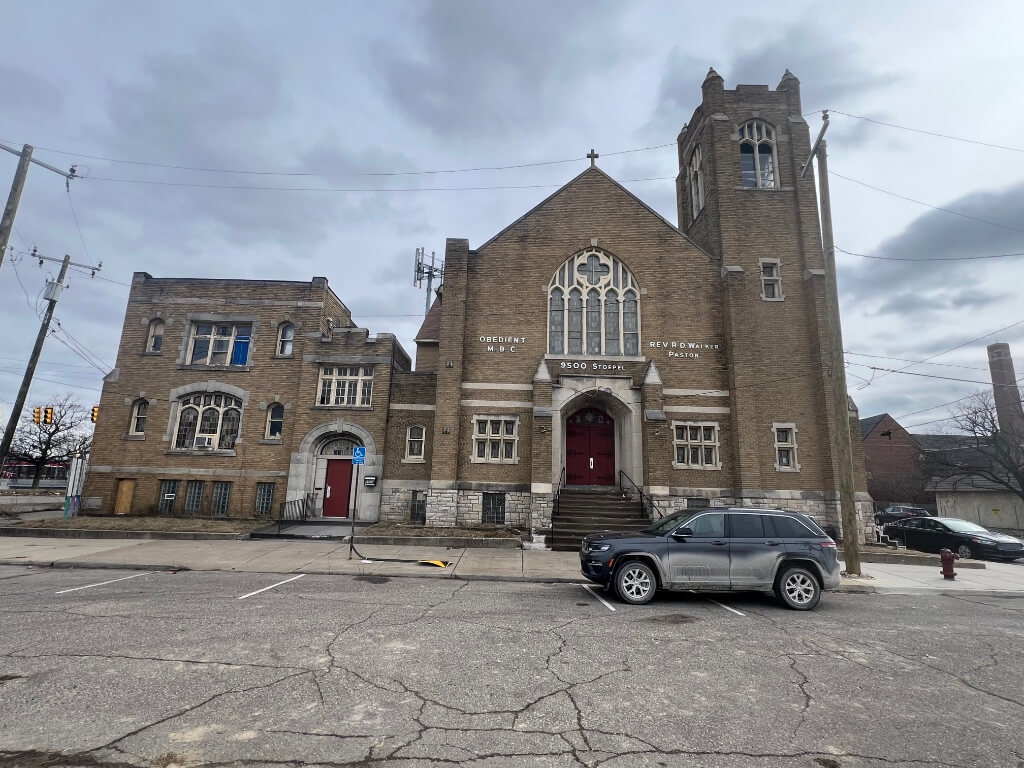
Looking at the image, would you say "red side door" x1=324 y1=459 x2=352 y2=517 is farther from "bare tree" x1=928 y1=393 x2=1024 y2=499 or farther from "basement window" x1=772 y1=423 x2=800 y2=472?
"bare tree" x1=928 y1=393 x2=1024 y2=499

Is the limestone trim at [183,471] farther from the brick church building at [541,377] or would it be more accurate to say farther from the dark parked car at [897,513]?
the dark parked car at [897,513]

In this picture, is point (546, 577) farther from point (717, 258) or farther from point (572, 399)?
point (717, 258)

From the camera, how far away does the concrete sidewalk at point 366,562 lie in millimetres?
11555

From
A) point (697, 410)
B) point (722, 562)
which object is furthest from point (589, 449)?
point (722, 562)

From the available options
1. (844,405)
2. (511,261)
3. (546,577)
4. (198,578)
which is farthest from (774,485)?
(198,578)

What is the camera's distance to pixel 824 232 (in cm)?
1405

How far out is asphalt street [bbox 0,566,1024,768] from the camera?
3.73 metres

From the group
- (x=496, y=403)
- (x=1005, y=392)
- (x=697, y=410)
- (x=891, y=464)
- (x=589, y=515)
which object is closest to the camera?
(x=589, y=515)

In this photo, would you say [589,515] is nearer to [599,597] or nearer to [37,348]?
[599,597]

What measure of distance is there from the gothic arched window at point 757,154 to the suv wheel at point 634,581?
747 inches

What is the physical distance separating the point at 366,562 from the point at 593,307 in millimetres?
12927

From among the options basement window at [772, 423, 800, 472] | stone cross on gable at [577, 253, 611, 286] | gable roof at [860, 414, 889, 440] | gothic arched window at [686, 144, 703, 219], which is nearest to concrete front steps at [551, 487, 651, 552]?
basement window at [772, 423, 800, 472]

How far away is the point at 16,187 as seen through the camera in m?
16.7

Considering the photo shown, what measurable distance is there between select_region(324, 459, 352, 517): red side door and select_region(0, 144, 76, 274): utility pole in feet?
39.7
